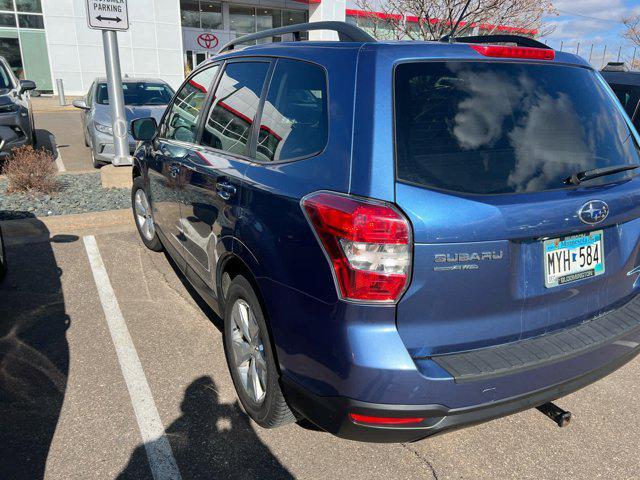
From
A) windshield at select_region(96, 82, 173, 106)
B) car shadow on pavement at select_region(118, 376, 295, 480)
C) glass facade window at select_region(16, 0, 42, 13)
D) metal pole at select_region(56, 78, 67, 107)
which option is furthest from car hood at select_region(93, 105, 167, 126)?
glass facade window at select_region(16, 0, 42, 13)

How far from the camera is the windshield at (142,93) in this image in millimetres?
9516

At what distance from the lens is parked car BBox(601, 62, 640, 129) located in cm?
585

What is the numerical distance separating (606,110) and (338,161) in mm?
1470

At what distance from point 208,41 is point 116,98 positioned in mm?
25509

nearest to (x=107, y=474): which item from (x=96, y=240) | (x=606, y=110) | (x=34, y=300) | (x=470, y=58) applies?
(x=34, y=300)

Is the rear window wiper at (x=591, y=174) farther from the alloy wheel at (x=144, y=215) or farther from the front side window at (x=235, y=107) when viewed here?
the alloy wheel at (x=144, y=215)

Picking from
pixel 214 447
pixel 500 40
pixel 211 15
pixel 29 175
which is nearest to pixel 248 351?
pixel 214 447

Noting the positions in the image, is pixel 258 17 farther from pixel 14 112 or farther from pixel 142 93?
pixel 14 112

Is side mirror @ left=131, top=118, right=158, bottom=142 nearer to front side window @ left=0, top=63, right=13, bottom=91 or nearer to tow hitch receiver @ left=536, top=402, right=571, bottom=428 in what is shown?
tow hitch receiver @ left=536, top=402, right=571, bottom=428

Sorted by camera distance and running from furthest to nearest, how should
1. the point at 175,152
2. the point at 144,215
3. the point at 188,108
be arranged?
the point at 144,215, the point at 188,108, the point at 175,152

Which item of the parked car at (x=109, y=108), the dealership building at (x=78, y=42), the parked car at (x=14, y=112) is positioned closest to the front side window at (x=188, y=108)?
the parked car at (x=109, y=108)

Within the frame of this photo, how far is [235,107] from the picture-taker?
2914mm

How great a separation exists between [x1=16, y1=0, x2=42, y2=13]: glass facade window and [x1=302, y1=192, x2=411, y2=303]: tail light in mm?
28271

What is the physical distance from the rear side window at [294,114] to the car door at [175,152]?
975mm
